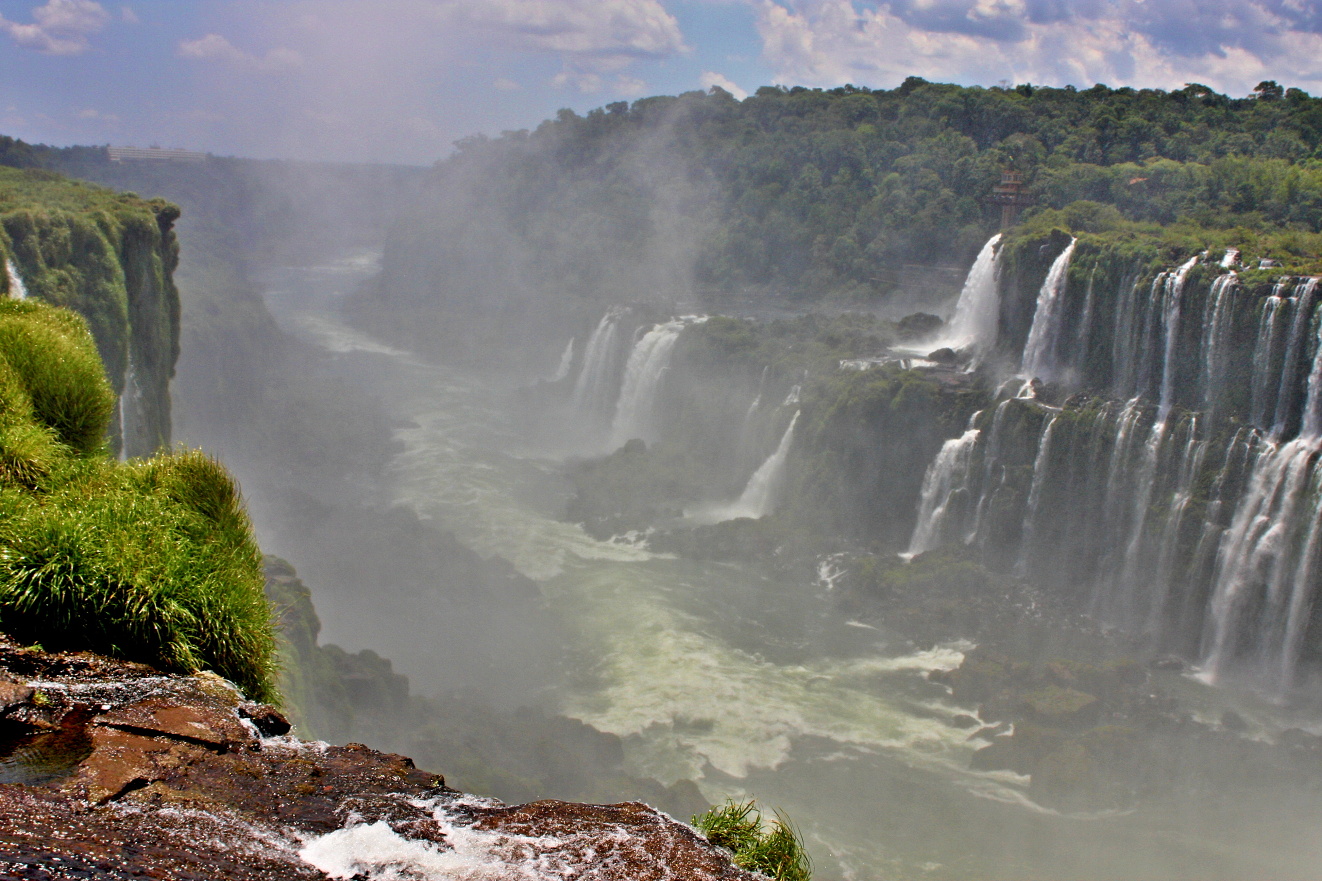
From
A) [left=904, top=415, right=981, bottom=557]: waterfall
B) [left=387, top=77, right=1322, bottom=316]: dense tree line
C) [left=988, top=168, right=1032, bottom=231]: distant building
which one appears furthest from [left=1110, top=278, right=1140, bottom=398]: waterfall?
[left=988, top=168, right=1032, bottom=231]: distant building

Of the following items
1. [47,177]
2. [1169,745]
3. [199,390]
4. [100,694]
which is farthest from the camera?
[199,390]

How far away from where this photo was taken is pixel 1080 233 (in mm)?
38000

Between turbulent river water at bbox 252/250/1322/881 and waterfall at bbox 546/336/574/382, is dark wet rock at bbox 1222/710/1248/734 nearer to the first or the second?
turbulent river water at bbox 252/250/1322/881

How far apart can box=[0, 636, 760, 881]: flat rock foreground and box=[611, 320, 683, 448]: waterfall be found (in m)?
47.4

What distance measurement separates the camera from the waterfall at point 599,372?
195 ft

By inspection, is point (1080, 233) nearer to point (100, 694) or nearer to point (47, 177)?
point (100, 694)

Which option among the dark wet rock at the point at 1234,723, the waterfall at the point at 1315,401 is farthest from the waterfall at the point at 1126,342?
the dark wet rock at the point at 1234,723

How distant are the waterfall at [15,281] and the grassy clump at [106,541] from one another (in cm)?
1448

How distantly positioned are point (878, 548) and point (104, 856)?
118 feet

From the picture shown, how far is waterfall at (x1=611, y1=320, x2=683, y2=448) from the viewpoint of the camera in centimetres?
5462

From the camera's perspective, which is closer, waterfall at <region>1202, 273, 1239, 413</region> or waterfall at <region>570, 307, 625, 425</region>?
waterfall at <region>1202, 273, 1239, 413</region>

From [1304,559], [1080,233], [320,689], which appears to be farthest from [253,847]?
[1080,233]

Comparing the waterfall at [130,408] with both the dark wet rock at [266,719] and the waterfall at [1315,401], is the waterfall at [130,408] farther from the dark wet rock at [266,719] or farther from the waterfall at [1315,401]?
the waterfall at [1315,401]

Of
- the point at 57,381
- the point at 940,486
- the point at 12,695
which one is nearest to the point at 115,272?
the point at 57,381
